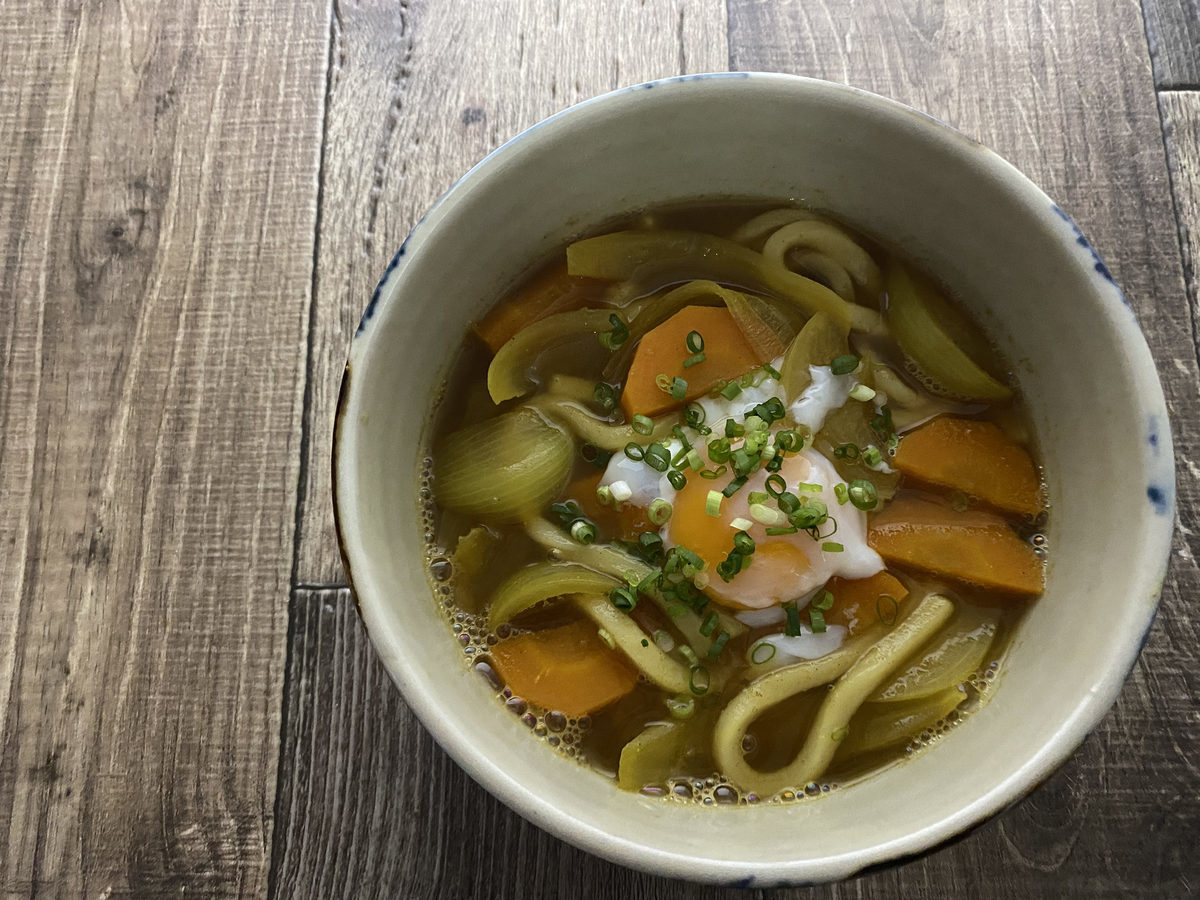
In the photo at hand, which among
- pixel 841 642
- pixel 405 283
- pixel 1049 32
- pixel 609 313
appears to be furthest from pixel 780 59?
pixel 841 642

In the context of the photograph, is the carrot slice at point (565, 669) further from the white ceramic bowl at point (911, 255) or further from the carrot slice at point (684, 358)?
the carrot slice at point (684, 358)

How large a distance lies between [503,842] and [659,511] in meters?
0.69

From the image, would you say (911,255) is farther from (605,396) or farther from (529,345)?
(529,345)

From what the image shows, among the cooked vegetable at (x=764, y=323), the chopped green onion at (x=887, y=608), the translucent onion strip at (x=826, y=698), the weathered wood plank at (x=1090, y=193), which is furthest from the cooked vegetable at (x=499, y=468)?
the weathered wood plank at (x=1090, y=193)

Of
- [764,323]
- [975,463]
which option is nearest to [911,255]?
[764,323]

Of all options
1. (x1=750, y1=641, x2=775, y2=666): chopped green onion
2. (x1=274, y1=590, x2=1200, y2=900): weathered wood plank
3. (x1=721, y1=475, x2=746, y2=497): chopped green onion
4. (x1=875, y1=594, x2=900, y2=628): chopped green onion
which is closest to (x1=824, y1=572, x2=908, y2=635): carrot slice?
(x1=875, y1=594, x2=900, y2=628): chopped green onion

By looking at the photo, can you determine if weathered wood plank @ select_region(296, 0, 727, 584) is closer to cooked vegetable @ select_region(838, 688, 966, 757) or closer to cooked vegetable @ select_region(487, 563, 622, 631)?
cooked vegetable @ select_region(487, 563, 622, 631)

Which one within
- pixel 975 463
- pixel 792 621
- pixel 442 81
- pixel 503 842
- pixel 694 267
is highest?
pixel 442 81

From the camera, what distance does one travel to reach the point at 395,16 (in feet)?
6.68

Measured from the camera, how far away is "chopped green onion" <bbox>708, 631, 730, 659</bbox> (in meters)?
1.59

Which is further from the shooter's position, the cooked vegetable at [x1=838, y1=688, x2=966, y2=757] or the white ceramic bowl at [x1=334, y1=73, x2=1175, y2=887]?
the cooked vegetable at [x1=838, y1=688, x2=966, y2=757]

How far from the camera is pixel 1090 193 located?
1924mm

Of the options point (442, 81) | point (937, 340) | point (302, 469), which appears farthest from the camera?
point (442, 81)

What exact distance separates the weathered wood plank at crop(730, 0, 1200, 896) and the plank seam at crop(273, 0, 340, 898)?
89 centimetres
